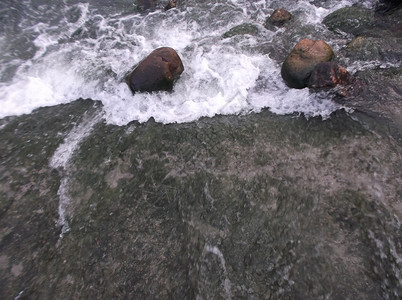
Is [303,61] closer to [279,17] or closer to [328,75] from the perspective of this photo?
[328,75]

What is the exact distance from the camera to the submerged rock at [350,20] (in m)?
5.77

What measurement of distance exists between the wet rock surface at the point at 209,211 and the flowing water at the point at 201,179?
0.05 ft

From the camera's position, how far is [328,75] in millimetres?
4547

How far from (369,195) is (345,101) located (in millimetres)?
1754

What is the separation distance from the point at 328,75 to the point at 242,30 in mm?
2584

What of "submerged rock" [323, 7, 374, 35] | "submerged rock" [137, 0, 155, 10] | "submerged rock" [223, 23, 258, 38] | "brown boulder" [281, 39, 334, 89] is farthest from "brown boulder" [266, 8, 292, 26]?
"submerged rock" [137, 0, 155, 10]

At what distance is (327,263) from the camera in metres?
2.97

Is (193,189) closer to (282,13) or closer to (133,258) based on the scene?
(133,258)

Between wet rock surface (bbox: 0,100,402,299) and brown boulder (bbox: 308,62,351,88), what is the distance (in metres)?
0.69

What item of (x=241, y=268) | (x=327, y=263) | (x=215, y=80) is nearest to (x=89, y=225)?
(x=241, y=268)

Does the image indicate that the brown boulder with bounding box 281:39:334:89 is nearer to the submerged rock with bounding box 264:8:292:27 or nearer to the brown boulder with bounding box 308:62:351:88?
the brown boulder with bounding box 308:62:351:88

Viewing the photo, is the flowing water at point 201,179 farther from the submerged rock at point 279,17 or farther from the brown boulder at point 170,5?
the brown boulder at point 170,5

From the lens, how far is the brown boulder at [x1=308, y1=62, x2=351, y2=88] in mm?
4547

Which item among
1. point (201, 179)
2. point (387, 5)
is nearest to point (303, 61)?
point (201, 179)
